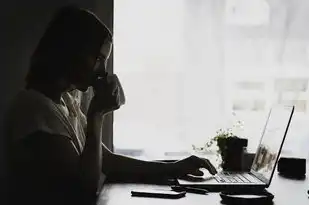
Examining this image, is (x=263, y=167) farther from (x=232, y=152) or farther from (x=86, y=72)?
(x=86, y=72)

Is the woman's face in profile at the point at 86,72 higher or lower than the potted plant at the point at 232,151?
higher

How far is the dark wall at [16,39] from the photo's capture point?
1.56 metres

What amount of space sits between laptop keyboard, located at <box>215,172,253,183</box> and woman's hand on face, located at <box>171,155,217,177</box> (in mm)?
45

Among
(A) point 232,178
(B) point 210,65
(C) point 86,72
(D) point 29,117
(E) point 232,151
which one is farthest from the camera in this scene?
(B) point 210,65

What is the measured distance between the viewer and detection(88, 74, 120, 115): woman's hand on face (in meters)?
1.63

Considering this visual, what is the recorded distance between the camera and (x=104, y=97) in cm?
164

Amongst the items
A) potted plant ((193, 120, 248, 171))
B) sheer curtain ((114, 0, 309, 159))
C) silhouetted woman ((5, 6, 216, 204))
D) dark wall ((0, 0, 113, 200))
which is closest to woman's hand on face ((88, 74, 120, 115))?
silhouetted woman ((5, 6, 216, 204))

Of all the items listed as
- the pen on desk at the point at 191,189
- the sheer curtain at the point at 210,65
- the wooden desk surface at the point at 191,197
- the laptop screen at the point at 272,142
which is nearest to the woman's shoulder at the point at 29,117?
the wooden desk surface at the point at 191,197

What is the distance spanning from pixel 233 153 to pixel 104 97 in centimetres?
69

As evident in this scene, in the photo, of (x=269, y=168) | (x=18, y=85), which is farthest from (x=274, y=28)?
(x=18, y=85)

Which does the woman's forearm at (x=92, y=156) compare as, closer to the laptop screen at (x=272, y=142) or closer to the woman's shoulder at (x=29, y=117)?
the woman's shoulder at (x=29, y=117)

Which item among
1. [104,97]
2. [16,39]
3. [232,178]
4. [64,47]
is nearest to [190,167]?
[232,178]

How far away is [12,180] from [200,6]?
1.22 m

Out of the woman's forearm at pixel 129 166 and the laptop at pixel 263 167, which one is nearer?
the laptop at pixel 263 167
